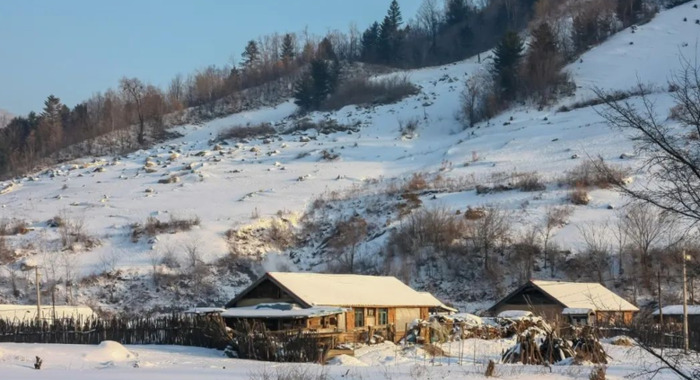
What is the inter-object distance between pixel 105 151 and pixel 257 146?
2028 centimetres

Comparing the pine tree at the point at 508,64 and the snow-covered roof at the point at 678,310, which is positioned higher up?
the pine tree at the point at 508,64

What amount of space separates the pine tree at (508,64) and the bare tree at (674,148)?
260 feet

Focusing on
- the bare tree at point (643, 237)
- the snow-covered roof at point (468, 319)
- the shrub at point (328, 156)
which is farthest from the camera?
the shrub at point (328, 156)

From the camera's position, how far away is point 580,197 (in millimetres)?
55062

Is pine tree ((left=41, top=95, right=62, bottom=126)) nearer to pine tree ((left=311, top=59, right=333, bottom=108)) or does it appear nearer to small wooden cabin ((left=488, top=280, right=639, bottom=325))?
pine tree ((left=311, top=59, right=333, bottom=108))

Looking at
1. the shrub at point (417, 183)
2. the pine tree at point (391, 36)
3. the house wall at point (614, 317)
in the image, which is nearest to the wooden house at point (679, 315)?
the house wall at point (614, 317)

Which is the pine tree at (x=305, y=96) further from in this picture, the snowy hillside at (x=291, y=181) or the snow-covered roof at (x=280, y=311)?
the snow-covered roof at (x=280, y=311)

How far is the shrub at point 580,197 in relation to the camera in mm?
54906

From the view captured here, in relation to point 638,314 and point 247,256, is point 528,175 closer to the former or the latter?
point 638,314

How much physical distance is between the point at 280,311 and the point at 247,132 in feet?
206

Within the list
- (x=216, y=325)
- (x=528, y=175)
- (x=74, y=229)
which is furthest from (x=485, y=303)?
(x=74, y=229)

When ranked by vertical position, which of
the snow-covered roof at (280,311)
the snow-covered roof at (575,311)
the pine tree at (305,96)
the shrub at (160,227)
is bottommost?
the snow-covered roof at (575,311)

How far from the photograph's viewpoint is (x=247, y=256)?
56.3m

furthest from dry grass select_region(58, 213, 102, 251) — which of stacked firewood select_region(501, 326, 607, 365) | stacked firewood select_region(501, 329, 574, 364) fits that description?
stacked firewood select_region(501, 329, 574, 364)
